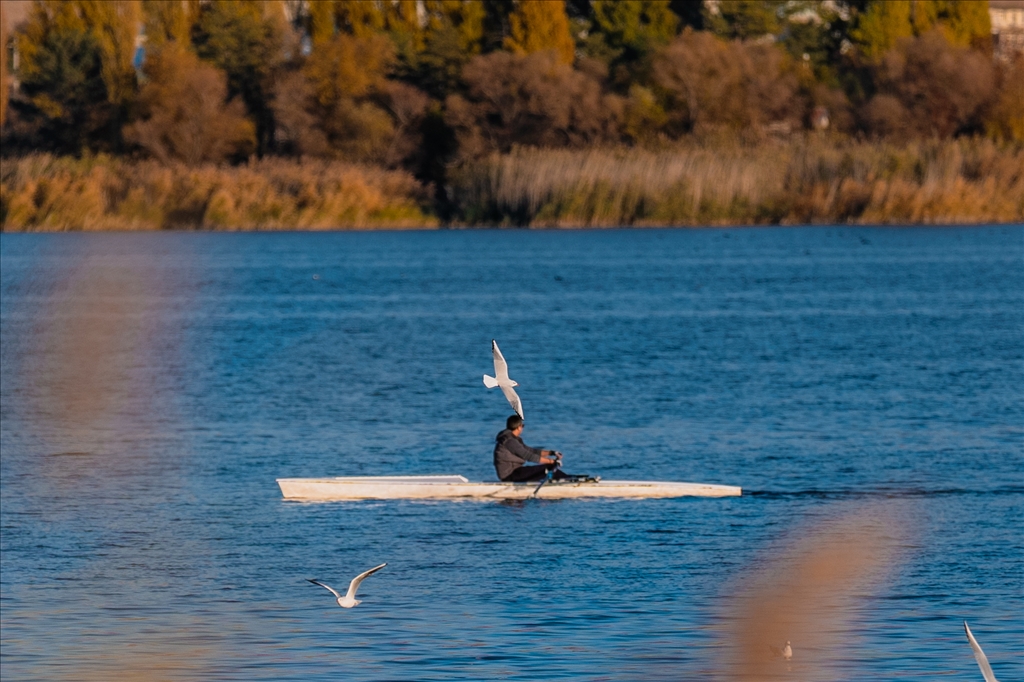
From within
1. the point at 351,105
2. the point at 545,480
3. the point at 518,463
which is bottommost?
the point at 351,105

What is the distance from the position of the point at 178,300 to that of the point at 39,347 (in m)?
14.3

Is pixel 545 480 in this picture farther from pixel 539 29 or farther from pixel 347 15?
pixel 347 15

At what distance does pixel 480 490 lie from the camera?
22141 mm

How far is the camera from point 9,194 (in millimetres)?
89062

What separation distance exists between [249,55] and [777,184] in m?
39.3

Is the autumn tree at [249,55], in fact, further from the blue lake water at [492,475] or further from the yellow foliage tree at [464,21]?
the blue lake water at [492,475]

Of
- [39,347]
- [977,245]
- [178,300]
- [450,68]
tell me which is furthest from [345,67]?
[39,347]

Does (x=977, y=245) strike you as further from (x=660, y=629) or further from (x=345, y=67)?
(x=660, y=629)

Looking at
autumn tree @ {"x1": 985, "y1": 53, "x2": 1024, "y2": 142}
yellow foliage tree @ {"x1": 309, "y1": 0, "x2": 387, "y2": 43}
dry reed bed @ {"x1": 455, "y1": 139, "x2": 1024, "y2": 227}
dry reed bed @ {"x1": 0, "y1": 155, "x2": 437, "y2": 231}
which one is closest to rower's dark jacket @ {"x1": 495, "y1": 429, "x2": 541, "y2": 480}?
dry reed bed @ {"x1": 455, "y1": 139, "x2": 1024, "y2": 227}

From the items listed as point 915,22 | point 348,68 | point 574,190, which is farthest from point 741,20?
point 574,190

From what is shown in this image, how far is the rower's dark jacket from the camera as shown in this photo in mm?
22016

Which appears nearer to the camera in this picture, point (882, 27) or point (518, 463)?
point (518, 463)

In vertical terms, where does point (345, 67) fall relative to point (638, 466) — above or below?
below

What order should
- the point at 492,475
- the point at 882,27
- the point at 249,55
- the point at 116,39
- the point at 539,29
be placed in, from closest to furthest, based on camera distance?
the point at 492,475
the point at 539,29
the point at 116,39
the point at 882,27
the point at 249,55
